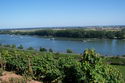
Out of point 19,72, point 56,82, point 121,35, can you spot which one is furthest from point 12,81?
point 121,35

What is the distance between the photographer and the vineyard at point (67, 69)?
8.47m

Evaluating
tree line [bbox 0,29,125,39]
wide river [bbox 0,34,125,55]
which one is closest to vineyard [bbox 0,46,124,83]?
wide river [bbox 0,34,125,55]

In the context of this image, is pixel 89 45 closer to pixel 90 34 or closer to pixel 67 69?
pixel 90 34

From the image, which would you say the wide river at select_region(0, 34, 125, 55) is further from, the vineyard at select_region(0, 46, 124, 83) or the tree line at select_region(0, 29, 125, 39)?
the vineyard at select_region(0, 46, 124, 83)

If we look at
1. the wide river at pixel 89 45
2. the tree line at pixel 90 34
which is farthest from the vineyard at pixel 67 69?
the tree line at pixel 90 34

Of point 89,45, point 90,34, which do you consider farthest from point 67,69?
point 90,34

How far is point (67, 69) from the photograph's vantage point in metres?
9.62

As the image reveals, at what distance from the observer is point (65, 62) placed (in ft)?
33.3

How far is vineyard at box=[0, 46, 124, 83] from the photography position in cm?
847

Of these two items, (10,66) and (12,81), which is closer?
(12,81)

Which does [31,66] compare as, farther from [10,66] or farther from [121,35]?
→ [121,35]

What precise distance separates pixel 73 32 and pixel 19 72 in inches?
3220

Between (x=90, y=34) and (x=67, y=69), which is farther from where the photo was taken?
(x=90, y=34)

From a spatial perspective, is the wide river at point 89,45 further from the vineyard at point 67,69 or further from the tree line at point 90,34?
the vineyard at point 67,69
